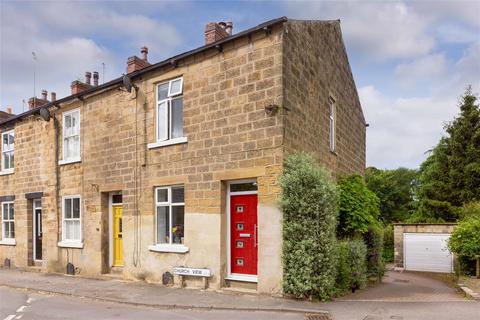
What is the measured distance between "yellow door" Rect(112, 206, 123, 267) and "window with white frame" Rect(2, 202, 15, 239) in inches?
275

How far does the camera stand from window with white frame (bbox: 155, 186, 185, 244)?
12.6 m

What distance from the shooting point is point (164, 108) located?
13.3 meters

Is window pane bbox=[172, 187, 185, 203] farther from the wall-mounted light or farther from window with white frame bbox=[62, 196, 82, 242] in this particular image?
window with white frame bbox=[62, 196, 82, 242]

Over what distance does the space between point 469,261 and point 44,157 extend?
15934 millimetres

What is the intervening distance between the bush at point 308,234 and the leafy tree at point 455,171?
19974 mm

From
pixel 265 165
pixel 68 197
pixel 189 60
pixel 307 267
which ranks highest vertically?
pixel 189 60

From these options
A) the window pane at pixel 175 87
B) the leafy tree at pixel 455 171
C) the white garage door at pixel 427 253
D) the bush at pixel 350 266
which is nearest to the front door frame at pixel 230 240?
the bush at pixel 350 266

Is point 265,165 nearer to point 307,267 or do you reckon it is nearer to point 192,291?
point 307,267

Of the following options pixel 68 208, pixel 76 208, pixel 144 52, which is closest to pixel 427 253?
pixel 144 52

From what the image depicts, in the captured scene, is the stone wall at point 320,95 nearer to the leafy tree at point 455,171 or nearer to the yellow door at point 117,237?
the yellow door at point 117,237

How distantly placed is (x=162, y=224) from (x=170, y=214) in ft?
1.85

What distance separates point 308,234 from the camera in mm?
9922

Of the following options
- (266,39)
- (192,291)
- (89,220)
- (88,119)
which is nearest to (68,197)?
(89,220)

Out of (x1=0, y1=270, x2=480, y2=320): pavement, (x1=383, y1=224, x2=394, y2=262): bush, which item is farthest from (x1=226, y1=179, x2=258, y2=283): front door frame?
(x1=383, y1=224, x2=394, y2=262): bush
